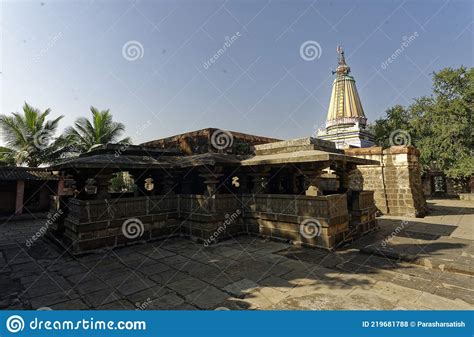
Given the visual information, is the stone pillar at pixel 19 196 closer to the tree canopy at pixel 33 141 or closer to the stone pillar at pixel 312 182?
the tree canopy at pixel 33 141

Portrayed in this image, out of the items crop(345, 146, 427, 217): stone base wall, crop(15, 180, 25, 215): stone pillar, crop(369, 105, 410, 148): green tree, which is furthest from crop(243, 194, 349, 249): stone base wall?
crop(369, 105, 410, 148): green tree

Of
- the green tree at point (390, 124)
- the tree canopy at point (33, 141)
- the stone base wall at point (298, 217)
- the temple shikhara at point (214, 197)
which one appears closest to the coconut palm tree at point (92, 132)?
the tree canopy at point (33, 141)

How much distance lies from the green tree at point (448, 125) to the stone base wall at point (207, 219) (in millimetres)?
15153

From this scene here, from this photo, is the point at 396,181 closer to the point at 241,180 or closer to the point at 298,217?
the point at 298,217

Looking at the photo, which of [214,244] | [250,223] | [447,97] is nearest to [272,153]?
[250,223]

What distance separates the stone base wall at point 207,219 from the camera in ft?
22.3

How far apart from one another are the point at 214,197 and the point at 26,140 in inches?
642

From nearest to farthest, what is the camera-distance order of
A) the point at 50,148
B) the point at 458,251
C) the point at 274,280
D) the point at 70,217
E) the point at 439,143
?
the point at 274,280, the point at 458,251, the point at 70,217, the point at 50,148, the point at 439,143

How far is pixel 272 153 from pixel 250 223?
252cm

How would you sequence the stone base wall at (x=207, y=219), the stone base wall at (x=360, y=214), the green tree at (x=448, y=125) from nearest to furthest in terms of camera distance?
the stone base wall at (x=207, y=219) < the stone base wall at (x=360, y=214) < the green tree at (x=448, y=125)

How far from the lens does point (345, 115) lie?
25.8 m

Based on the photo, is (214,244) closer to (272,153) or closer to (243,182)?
(243,182)

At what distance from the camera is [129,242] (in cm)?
758

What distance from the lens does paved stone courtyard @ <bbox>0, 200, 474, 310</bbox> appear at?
3914 millimetres
